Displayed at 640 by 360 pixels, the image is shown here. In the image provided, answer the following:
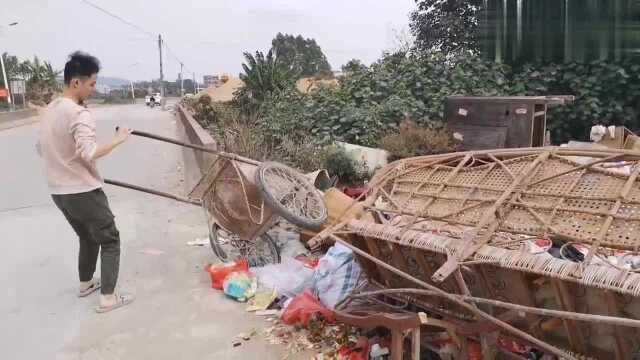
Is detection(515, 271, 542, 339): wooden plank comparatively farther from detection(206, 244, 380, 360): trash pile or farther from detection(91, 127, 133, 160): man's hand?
detection(91, 127, 133, 160): man's hand

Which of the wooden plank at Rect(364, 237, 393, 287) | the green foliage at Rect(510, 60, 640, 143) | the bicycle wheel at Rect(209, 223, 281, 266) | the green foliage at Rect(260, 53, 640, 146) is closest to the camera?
the wooden plank at Rect(364, 237, 393, 287)

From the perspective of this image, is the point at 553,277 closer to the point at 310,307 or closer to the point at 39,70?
the point at 310,307

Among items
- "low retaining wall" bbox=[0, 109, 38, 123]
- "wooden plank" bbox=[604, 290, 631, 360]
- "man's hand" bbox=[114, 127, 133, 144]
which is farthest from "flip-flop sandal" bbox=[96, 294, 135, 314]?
"low retaining wall" bbox=[0, 109, 38, 123]

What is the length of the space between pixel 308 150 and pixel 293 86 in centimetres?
573

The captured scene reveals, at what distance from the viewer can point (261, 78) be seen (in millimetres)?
13445

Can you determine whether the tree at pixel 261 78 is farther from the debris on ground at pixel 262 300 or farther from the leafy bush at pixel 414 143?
the debris on ground at pixel 262 300

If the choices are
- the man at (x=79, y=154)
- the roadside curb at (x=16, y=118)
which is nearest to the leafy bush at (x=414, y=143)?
the man at (x=79, y=154)

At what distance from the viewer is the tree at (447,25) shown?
13.0m

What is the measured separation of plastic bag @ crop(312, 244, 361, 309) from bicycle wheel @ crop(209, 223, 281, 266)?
685 mm

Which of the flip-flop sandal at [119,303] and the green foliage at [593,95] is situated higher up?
the green foliage at [593,95]

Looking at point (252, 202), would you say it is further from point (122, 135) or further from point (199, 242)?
point (199, 242)

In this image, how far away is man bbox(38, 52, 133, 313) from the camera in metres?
3.28

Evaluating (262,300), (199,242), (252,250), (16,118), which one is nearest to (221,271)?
(252,250)

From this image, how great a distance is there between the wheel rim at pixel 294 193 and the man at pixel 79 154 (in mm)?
1163
